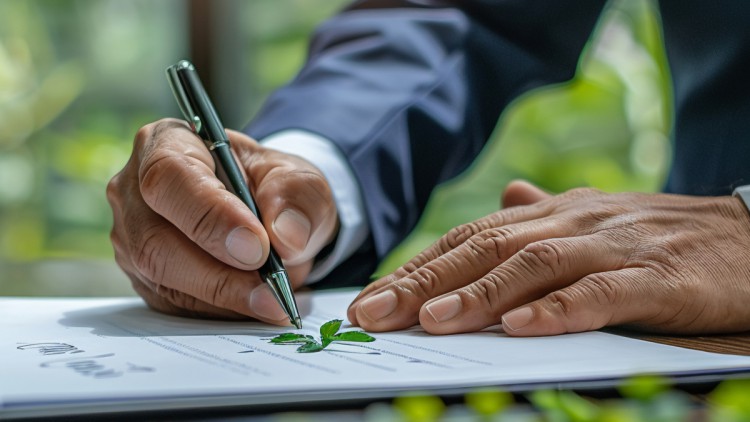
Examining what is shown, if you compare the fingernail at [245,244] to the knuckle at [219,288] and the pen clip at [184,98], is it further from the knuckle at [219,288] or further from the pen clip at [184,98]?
the pen clip at [184,98]

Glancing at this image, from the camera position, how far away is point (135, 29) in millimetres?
2506

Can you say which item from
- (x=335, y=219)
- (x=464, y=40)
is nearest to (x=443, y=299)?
(x=335, y=219)

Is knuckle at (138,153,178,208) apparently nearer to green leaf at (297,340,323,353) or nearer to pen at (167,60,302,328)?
pen at (167,60,302,328)

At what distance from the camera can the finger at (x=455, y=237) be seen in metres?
0.74

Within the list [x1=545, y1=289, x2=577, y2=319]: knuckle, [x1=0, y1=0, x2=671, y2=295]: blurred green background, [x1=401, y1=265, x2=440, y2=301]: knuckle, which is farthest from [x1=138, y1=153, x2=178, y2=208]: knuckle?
[x1=0, y1=0, x2=671, y2=295]: blurred green background

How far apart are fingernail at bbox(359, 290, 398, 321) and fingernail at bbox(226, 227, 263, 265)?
10 centimetres

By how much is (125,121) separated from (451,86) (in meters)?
1.55

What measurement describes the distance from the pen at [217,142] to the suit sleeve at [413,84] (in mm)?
208

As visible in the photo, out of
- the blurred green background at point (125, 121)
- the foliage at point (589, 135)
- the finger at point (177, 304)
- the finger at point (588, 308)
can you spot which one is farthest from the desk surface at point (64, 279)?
the finger at point (588, 308)

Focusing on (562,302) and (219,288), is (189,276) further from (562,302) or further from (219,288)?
(562,302)

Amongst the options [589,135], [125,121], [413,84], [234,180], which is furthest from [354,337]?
[125,121]

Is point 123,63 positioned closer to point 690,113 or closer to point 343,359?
point 690,113

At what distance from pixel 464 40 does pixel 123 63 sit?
60.2 inches

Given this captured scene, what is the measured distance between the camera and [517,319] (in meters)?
0.63
